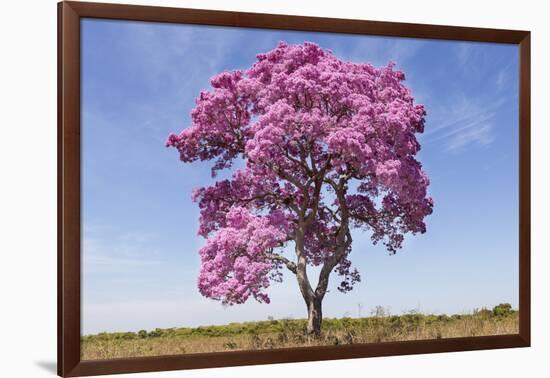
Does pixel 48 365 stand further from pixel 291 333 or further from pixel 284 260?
pixel 284 260

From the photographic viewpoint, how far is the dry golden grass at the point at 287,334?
285 inches

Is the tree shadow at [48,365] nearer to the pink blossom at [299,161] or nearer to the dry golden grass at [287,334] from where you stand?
the dry golden grass at [287,334]

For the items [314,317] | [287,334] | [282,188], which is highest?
[282,188]

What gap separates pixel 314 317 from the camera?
7754 millimetres

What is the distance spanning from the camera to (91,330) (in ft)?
23.3

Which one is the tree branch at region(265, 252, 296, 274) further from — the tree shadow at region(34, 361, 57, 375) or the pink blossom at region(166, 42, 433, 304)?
the tree shadow at region(34, 361, 57, 375)

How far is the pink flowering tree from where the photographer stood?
7.56m

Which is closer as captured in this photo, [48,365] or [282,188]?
[48,365]

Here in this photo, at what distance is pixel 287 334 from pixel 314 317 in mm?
287

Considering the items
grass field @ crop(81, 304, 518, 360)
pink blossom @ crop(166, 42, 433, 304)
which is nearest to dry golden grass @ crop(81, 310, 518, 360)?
grass field @ crop(81, 304, 518, 360)

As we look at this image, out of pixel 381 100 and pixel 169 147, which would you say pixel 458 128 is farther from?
pixel 169 147

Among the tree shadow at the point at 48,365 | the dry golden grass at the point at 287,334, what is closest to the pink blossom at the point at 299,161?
the dry golden grass at the point at 287,334

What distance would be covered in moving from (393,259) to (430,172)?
89 centimetres

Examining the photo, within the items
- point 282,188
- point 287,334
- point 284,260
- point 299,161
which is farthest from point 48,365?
point 299,161
